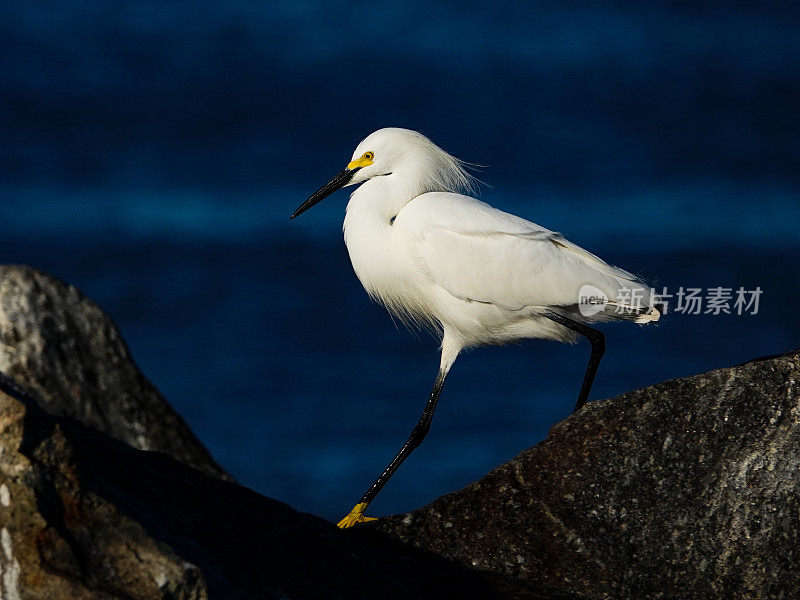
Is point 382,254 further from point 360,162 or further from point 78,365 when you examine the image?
point 78,365

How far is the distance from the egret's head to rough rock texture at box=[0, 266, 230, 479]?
1.86m

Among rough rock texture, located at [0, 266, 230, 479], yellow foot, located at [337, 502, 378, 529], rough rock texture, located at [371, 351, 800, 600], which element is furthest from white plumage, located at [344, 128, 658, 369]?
rough rock texture, located at [0, 266, 230, 479]

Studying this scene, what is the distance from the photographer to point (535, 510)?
3.99 meters

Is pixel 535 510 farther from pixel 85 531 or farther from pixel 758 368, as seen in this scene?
pixel 85 531

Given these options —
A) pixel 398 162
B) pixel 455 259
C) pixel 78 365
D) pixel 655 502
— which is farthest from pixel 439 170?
pixel 655 502

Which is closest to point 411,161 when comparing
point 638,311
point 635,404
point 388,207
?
point 388,207

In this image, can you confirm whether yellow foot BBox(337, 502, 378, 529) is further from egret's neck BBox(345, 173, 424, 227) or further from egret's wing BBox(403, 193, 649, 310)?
egret's neck BBox(345, 173, 424, 227)

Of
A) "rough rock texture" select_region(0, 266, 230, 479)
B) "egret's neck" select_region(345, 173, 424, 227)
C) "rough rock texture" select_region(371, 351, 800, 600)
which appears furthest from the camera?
"egret's neck" select_region(345, 173, 424, 227)

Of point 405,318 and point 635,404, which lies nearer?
point 635,404

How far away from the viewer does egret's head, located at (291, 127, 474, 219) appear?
593 centimetres

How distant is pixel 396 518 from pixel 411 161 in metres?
2.44

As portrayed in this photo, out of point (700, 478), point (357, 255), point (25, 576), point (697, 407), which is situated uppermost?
point (357, 255)

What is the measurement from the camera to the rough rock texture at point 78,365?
428cm

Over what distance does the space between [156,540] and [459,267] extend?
10.2ft
